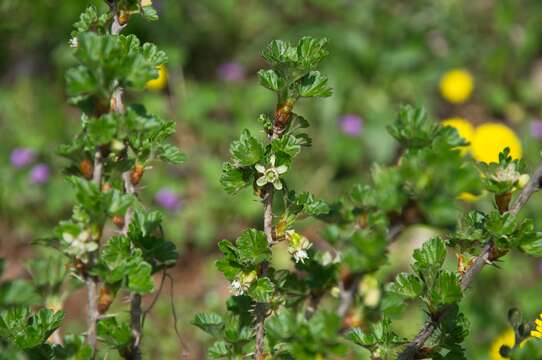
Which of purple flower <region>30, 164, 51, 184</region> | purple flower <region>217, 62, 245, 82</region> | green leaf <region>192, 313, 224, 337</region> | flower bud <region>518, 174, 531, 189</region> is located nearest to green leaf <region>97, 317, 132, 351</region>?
green leaf <region>192, 313, 224, 337</region>

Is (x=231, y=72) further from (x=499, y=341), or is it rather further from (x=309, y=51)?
(x=309, y=51)

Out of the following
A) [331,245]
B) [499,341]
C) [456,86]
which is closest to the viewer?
[331,245]

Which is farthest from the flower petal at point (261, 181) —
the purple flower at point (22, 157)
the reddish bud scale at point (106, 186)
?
the purple flower at point (22, 157)

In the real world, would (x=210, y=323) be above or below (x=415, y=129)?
below

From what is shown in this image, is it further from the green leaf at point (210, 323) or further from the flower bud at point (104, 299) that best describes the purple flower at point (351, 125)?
the flower bud at point (104, 299)

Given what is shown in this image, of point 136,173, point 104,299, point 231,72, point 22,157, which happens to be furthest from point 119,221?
point 231,72

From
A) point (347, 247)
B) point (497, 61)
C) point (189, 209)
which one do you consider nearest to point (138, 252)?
point (347, 247)
